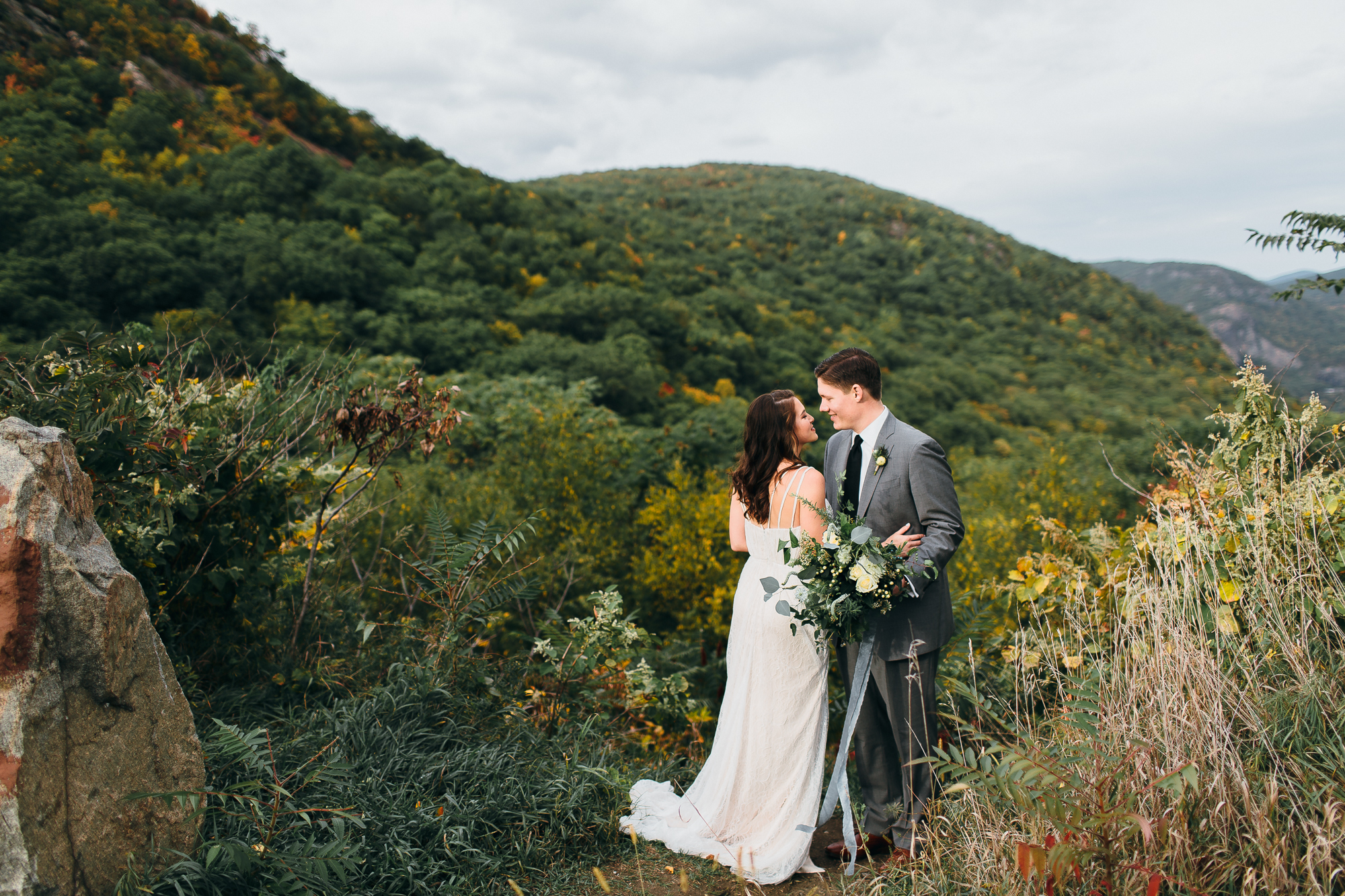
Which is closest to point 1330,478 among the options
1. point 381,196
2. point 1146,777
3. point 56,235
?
point 1146,777

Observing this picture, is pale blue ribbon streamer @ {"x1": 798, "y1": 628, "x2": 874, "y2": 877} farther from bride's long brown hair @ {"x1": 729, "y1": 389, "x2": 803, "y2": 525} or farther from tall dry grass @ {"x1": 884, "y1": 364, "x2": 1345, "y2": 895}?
bride's long brown hair @ {"x1": 729, "y1": 389, "x2": 803, "y2": 525}

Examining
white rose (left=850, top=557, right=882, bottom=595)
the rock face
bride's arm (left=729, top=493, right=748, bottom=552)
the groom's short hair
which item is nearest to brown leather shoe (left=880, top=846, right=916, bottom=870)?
white rose (left=850, top=557, right=882, bottom=595)

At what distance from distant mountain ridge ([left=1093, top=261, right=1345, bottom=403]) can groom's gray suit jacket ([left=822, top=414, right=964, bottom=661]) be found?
50.0 ft

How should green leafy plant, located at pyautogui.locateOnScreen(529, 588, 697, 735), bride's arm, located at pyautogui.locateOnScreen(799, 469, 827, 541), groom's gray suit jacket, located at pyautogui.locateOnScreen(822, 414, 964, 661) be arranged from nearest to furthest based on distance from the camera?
groom's gray suit jacket, located at pyautogui.locateOnScreen(822, 414, 964, 661), bride's arm, located at pyautogui.locateOnScreen(799, 469, 827, 541), green leafy plant, located at pyautogui.locateOnScreen(529, 588, 697, 735)

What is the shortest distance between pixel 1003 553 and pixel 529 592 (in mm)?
7052

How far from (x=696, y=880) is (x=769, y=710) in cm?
74

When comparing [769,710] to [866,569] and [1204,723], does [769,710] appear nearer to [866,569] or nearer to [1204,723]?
[866,569]

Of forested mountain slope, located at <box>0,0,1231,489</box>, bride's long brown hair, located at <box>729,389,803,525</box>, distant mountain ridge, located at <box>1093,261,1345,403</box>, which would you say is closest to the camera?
bride's long brown hair, located at <box>729,389,803,525</box>

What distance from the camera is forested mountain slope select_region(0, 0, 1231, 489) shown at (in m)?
13.3

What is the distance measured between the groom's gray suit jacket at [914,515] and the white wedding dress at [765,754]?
0.32 metres

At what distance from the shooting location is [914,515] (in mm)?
3104

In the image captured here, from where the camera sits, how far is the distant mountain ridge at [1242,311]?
37594mm

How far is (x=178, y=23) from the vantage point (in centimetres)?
2169

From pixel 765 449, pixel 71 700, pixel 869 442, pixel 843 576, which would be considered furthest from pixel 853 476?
pixel 71 700
